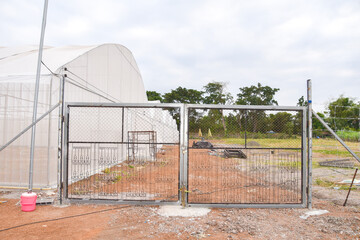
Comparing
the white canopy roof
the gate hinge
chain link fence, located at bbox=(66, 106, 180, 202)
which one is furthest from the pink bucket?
the white canopy roof

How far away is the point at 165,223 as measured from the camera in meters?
4.82

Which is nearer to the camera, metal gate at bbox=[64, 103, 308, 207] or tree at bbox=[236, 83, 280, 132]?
metal gate at bbox=[64, 103, 308, 207]

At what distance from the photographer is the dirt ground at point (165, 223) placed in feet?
14.3

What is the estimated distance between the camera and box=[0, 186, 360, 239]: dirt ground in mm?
4348

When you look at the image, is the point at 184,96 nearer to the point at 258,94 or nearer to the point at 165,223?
the point at 258,94

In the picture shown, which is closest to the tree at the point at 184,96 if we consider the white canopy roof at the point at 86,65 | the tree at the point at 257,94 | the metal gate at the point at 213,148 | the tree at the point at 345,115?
the tree at the point at 257,94

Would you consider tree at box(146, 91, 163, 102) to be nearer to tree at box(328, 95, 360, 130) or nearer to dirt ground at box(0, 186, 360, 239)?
tree at box(328, 95, 360, 130)

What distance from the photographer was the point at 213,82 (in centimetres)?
5919

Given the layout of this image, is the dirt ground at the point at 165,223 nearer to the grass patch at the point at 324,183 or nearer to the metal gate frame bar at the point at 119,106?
the metal gate frame bar at the point at 119,106

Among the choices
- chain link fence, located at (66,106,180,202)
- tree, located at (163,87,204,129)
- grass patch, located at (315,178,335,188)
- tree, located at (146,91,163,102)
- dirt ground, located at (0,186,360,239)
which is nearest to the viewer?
dirt ground, located at (0,186,360,239)

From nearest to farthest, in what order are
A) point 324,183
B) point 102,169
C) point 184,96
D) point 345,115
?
point 324,183 < point 102,169 < point 345,115 < point 184,96

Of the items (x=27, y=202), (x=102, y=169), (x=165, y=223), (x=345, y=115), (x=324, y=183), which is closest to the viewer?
(x=165, y=223)

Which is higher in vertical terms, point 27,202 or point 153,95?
point 153,95

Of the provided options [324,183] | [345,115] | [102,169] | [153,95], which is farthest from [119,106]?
[153,95]
